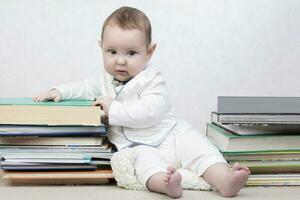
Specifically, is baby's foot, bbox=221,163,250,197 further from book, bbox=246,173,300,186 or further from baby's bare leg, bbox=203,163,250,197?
book, bbox=246,173,300,186

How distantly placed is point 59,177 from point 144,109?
236 mm

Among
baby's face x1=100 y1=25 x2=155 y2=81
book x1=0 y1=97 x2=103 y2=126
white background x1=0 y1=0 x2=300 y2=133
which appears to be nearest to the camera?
book x1=0 y1=97 x2=103 y2=126

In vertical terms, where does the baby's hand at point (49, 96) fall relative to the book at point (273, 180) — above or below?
above

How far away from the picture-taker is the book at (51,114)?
3.46ft

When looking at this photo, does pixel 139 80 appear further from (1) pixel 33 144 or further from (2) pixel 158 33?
(2) pixel 158 33

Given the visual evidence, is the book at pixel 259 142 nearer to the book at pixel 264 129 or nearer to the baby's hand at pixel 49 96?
the book at pixel 264 129

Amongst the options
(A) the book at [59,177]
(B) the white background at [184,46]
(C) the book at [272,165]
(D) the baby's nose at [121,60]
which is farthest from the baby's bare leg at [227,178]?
(B) the white background at [184,46]

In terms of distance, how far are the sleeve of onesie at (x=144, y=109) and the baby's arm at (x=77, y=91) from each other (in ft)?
0.48

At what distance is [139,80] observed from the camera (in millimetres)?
1168

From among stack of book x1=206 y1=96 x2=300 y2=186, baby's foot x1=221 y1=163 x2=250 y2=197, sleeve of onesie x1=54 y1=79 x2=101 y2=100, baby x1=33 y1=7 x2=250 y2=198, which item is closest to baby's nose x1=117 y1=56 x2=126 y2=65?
baby x1=33 y1=7 x2=250 y2=198

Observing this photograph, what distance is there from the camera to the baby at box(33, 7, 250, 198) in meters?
1.11

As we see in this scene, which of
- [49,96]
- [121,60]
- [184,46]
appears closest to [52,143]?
[49,96]

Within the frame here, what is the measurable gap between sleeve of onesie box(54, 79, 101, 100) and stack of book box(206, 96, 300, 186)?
0.34 meters

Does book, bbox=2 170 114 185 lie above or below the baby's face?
below
